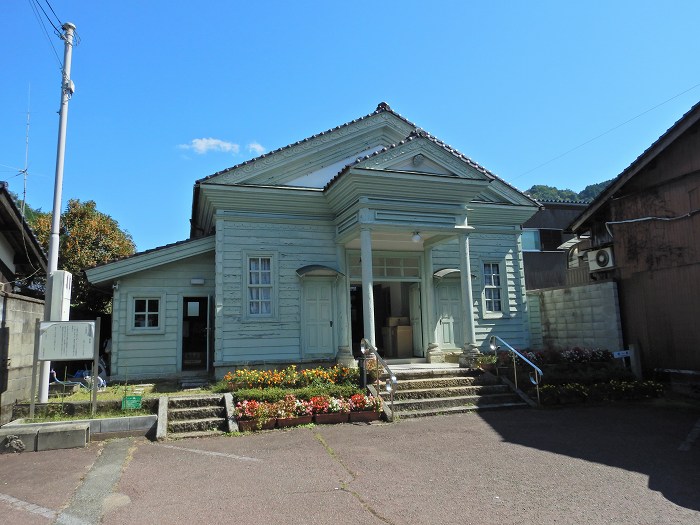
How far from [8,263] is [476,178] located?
11.4 metres

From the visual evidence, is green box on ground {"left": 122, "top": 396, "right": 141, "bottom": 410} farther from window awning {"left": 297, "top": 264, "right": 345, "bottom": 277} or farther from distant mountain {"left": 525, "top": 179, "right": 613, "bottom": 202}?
distant mountain {"left": 525, "top": 179, "right": 613, "bottom": 202}

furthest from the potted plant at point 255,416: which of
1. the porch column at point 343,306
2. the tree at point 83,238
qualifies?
the tree at point 83,238

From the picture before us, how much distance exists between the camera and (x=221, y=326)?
11.8 m

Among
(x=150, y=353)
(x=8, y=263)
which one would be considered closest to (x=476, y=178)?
(x=150, y=353)

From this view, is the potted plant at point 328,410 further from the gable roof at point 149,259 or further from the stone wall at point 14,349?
the gable roof at point 149,259

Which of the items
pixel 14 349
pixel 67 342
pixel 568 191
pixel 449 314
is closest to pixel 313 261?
pixel 449 314

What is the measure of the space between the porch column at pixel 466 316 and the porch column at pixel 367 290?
2346mm

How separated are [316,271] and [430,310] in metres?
3.36

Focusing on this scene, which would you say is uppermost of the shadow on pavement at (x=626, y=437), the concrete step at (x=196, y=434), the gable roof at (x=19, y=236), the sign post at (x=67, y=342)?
the gable roof at (x=19, y=236)

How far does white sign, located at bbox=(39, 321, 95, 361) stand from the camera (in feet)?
27.9

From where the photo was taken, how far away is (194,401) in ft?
29.7

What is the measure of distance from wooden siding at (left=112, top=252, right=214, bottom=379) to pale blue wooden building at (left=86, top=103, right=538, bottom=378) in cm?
3

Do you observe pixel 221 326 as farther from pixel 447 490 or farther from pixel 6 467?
pixel 447 490

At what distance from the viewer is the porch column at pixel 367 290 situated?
1095 cm
